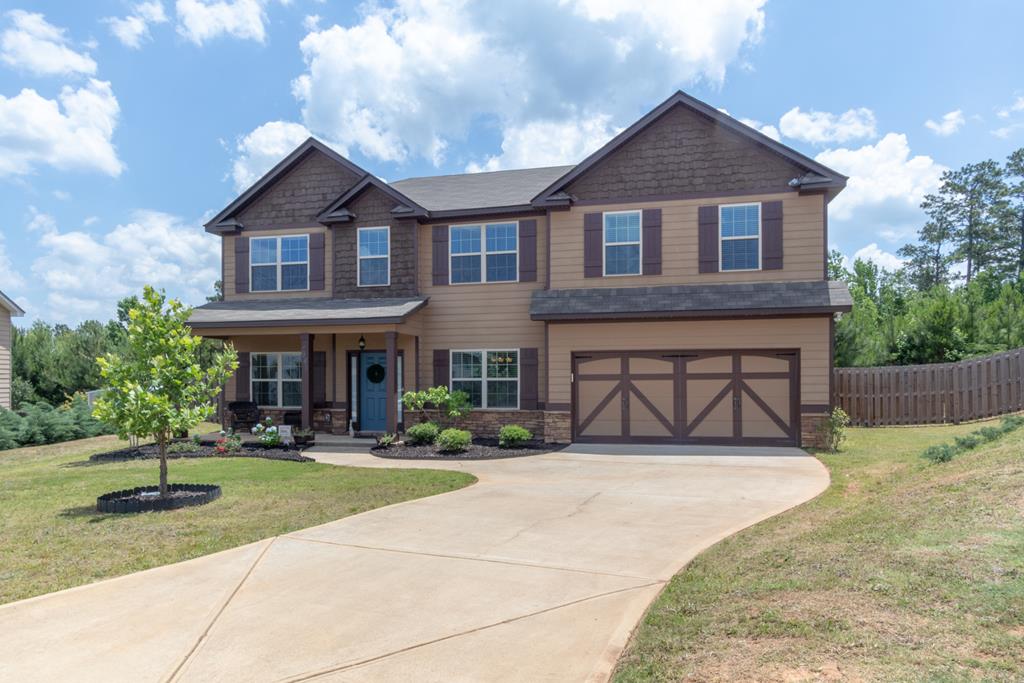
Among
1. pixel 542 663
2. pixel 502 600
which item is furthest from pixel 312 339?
pixel 542 663

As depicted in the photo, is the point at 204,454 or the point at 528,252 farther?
the point at 528,252

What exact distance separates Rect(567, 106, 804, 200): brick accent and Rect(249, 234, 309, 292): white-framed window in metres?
7.84

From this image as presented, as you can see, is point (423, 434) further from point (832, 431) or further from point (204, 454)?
point (832, 431)

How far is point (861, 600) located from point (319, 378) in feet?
51.6

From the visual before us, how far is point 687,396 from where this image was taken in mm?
15570

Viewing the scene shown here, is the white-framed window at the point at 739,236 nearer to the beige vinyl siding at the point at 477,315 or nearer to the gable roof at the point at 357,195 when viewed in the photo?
the beige vinyl siding at the point at 477,315

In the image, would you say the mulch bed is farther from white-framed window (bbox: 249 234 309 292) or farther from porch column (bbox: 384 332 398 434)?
white-framed window (bbox: 249 234 309 292)

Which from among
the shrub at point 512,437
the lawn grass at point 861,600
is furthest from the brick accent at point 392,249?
the lawn grass at point 861,600

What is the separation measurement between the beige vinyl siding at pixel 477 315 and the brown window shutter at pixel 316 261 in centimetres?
294

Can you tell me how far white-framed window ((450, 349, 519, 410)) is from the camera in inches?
670

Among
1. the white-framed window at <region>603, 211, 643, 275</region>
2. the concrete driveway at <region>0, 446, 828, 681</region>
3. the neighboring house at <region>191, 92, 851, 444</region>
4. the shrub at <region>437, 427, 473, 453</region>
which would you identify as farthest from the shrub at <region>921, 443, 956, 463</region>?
the shrub at <region>437, 427, 473, 453</region>

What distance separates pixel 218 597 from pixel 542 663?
9.35 ft

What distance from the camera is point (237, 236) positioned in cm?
1900

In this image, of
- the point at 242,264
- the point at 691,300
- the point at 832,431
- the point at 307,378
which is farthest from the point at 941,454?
the point at 242,264
